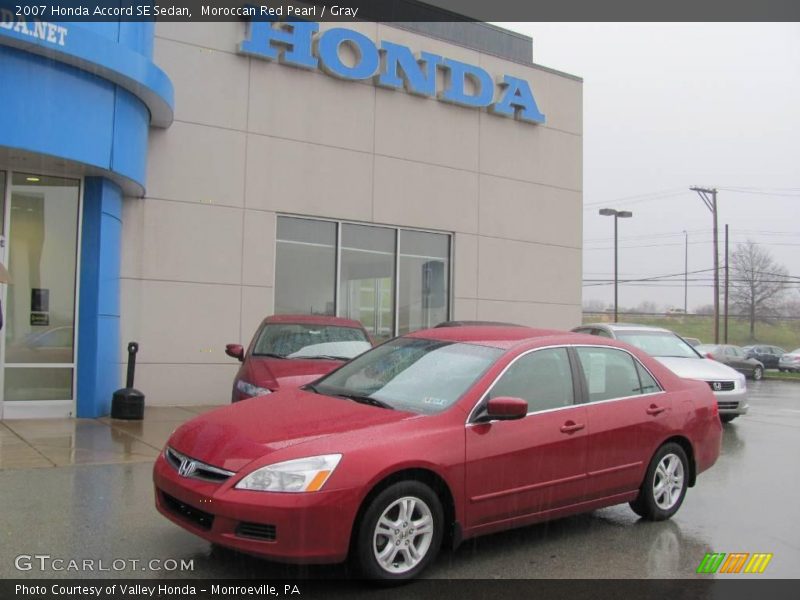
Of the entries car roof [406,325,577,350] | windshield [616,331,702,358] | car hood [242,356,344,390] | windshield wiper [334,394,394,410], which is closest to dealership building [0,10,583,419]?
car hood [242,356,344,390]

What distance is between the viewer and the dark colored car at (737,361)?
3031cm

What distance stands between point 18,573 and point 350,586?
76.9 inches

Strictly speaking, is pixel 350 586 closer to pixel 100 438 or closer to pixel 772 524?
pixel 772 524

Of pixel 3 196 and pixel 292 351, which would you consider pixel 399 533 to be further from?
pixel 3 196

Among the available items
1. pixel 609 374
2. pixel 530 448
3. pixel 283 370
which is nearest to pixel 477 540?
pixel 530 448

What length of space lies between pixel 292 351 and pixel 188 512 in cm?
533

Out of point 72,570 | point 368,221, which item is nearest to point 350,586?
point 72,570

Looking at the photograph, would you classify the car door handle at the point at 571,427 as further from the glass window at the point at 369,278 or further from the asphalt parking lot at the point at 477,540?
the glass window at the point at 369,278

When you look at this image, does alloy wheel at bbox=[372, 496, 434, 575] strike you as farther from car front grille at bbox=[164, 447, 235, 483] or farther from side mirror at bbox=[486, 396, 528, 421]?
car front grille at bbox=[164, 447, 235, 483]

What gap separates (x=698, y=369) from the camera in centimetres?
1152

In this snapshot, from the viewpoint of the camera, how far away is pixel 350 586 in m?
4.28

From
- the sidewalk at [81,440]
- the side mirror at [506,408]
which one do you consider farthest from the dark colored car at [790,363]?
the side mirror at [506,408]

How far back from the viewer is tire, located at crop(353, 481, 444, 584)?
13.5 feet

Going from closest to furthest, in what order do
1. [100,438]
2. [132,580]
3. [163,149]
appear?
1. [132,580]
2. [100,438]
3. [163,149]
